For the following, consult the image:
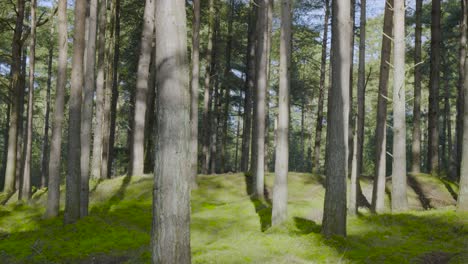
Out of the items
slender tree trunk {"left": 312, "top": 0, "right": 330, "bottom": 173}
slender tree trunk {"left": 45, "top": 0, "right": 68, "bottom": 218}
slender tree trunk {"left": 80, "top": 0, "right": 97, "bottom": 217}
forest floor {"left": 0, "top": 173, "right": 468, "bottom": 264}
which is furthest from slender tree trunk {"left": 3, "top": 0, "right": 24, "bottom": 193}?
slender tree trunk {"left": 312, "top": 0, "right": 330, "bottom": 173}

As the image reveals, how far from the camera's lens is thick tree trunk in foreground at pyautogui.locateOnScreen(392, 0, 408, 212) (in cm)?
1351

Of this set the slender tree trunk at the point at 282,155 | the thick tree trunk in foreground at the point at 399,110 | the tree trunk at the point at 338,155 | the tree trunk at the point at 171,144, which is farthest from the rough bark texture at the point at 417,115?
the tree trunk at the point at 171,144

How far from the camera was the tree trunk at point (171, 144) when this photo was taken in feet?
17.9

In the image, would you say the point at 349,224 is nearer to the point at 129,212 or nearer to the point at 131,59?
the point at 129,212

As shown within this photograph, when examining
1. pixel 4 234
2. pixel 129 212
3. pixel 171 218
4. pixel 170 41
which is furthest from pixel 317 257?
pixel 4 234

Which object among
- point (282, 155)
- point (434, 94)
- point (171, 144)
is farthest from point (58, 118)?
point (434, 94)

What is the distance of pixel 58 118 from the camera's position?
600 inches

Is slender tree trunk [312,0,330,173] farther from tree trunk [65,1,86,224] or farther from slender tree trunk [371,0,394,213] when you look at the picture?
tree trunk [65,1,86,224]

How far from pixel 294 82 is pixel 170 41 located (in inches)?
1342

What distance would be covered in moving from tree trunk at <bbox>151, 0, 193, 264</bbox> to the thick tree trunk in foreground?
968cm

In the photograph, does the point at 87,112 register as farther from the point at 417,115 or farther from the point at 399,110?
the point at 417,115

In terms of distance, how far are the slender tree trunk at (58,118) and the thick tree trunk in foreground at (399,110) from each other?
11345mm

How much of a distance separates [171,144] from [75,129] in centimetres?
1018

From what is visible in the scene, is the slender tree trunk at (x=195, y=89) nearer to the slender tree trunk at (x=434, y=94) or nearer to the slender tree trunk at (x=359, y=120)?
the slender tree trunk at (x=359, y=120)
